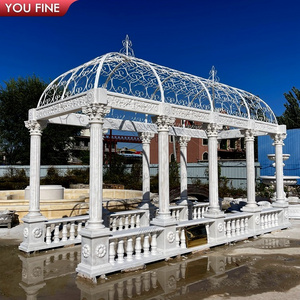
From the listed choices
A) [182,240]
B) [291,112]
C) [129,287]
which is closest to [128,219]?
[182,240]

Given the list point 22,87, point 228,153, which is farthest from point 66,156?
point 228,153

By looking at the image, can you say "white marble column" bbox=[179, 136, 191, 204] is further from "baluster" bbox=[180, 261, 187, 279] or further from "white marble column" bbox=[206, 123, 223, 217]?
"baluster" bbox=[180, 261, 187, 279]

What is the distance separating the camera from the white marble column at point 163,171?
8203 mm

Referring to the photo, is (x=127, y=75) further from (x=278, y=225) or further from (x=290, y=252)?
(x=278, y=225)

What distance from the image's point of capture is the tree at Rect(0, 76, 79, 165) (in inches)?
1143

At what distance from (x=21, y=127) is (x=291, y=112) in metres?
30.4

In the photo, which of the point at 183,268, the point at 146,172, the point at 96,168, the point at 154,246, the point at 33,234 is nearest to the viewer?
the point at 96,168

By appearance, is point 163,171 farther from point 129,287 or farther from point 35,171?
point 35,171

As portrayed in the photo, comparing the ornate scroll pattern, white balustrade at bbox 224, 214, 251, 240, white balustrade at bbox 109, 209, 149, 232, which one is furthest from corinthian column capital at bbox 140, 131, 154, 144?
the ornate scroll pattern

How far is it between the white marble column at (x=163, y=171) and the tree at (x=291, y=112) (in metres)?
31.7

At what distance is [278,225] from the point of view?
1209 centimetres

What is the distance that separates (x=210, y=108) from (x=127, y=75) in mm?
2927

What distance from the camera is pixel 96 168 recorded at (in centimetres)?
692

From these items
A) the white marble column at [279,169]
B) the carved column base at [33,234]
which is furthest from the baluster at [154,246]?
the white marble column at [279,169]
